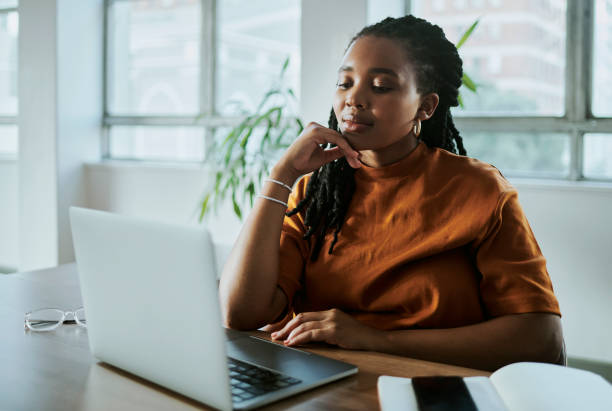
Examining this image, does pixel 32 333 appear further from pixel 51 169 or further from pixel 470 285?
pixel 51 169

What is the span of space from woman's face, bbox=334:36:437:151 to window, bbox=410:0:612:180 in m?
1.55

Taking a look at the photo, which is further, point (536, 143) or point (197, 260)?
point (536, 143)

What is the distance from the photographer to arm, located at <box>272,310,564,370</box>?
1141mm

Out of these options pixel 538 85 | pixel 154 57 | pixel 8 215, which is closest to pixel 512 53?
pixel 538 85

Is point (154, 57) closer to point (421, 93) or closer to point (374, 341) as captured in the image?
point (421, 93)

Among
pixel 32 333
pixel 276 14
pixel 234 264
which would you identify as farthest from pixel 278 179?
pixel 276 14

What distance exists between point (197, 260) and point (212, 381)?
15cm

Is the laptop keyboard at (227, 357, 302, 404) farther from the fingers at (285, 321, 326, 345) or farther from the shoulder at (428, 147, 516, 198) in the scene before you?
the shoulder at (428, 147, 516, 198)

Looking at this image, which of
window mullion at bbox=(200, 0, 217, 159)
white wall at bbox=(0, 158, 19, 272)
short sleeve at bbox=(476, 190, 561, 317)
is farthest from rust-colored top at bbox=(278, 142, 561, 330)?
white wall at bbox=(0, 158, 19, 272)

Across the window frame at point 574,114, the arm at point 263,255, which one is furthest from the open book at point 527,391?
the window frame at point 574,114

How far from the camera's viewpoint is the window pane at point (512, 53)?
9.34 feet

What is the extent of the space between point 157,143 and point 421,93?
125 inches

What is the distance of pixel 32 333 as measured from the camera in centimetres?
112

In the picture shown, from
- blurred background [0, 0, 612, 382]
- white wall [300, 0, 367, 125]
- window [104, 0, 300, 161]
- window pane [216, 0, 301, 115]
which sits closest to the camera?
blurred background [0, 0, 612, 382]
